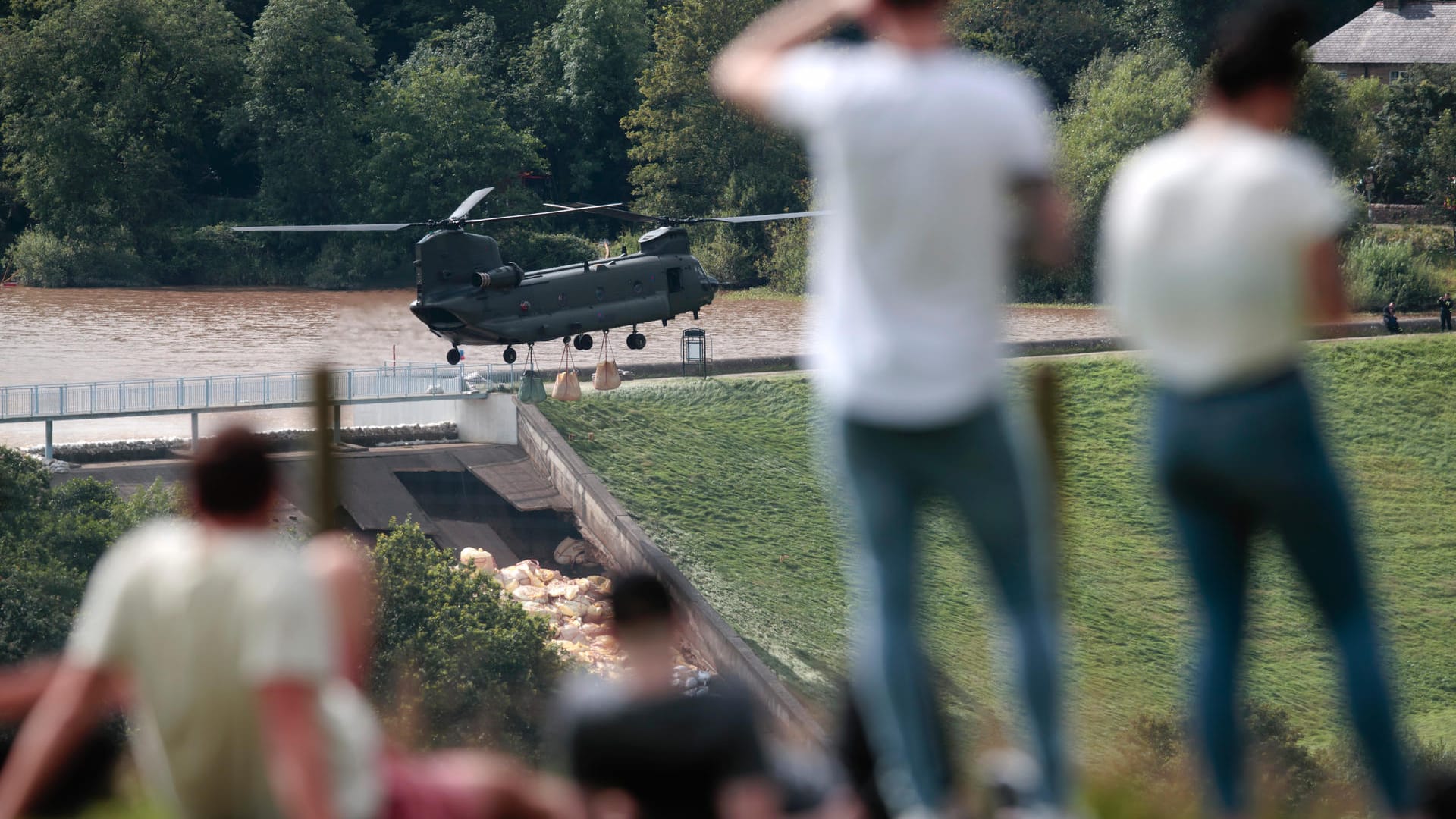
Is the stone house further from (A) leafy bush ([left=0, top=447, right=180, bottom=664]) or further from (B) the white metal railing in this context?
(A) leafy bush ([left=0, top=447, right=180, bottom=664])

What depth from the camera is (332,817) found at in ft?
10.0

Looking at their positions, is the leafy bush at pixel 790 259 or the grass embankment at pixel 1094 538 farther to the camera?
the leafy bush at pixel 790 259

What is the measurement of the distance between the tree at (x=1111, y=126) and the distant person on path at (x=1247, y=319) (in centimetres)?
5036

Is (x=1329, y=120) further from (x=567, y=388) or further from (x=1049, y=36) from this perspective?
(x=567, y=388)

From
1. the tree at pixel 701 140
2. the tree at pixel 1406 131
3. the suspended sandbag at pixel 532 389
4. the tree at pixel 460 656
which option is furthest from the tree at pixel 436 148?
the tree at pixel 460 656

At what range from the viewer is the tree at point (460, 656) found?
26.9m

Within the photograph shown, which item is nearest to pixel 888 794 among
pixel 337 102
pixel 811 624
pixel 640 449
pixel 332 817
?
pixel 332 817

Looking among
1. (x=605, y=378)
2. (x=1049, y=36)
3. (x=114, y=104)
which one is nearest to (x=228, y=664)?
(x=605, y=378)

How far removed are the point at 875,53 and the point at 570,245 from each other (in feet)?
194

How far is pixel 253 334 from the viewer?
53250 millimetres

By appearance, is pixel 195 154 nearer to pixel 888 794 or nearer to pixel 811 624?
pixel 811 624

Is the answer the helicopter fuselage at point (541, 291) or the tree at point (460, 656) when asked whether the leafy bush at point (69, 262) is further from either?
the tree at point (460, 656)

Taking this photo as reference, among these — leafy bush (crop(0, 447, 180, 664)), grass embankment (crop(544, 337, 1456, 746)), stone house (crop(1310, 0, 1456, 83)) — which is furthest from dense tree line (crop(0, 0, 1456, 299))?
leafy bush (crop(0, 447, 180, 664))

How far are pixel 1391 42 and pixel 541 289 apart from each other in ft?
137
